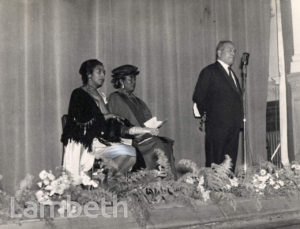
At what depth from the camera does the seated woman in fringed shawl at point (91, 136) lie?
4965mm

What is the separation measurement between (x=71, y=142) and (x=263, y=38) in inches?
167

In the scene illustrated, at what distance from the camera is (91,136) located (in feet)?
16.3

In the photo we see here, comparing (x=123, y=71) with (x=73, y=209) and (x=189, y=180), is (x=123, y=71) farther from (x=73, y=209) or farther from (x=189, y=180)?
(x=73, y=209)

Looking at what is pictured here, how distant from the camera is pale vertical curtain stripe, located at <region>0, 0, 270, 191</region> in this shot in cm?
587

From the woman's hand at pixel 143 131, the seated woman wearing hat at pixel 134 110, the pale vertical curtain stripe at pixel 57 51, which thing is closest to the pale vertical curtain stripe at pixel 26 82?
the pale vertical curtain stripe at pixel 57 51

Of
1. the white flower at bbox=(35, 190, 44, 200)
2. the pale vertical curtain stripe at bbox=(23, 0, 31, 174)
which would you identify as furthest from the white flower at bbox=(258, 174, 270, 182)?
the pale vertical curtain stripe at bbox=(23, 0, 31, 174)

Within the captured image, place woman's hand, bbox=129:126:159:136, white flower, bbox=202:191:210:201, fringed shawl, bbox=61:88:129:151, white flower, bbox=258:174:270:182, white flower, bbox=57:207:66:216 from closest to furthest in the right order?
white flower, bbox=57:207:66:216, white flower, bbox=202:191:210:201, white flower, bbox=258:174:270:182, fringed shawl, bbox=61:88:129:151, woman's hand, bbox=129:126:159:136

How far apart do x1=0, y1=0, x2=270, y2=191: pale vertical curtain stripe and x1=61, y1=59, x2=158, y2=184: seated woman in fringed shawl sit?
3.27ft

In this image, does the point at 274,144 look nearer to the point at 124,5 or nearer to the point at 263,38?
the point at 263,38

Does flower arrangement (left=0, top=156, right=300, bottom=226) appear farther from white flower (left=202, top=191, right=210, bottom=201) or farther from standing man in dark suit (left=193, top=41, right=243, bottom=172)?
standing man in dark suit (left=193, top=41, right=243, bottom=172)

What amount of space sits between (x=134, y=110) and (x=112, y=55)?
4.02 ft

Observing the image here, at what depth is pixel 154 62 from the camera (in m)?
7.20

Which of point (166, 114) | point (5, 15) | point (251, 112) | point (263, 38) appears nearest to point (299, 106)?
point (251, 112)

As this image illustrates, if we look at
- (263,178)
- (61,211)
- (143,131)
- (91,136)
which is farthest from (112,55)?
(61,211)
